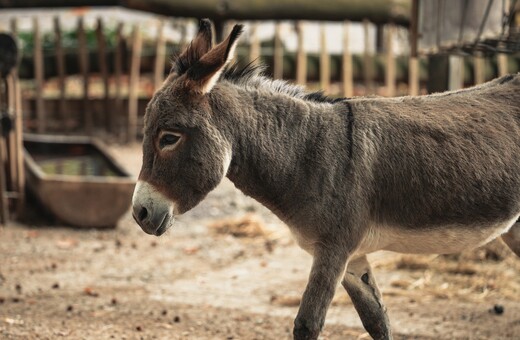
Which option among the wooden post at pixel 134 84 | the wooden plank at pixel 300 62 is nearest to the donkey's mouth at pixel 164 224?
the wooden post at pixel 134 84

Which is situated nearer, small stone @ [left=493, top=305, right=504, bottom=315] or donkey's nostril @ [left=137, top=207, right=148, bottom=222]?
donkey's nostril @ [left=137, top=207, right=148, bottom=222]

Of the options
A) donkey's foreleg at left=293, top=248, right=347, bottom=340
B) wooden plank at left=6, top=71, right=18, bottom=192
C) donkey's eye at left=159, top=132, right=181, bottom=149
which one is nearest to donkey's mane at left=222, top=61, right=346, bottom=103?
donkey's eye at left=159, top=132, right=181, bottom=149

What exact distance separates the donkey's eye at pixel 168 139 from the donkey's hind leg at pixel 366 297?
1.22m

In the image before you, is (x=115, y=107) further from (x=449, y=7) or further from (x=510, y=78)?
(x=510, y=78)

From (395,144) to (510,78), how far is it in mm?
Result: 959

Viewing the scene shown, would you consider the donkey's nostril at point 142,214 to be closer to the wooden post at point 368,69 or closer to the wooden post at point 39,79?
the wooden post at point 39,79

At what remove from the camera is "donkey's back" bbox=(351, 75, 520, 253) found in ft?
13.5

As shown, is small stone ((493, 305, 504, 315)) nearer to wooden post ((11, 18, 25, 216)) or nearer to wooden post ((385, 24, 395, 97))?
wooden post ((11, 18, 25, 216))

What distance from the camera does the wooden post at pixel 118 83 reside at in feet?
41.6

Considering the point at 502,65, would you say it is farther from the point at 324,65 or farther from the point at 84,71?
the point at 84,71

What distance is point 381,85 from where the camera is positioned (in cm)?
1444

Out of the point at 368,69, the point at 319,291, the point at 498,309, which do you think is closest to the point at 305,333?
the point at 319,291

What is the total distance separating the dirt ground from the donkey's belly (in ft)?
4.36

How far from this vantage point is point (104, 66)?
1271 centimetres
